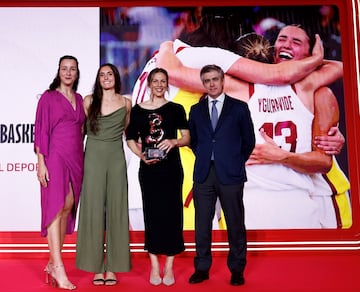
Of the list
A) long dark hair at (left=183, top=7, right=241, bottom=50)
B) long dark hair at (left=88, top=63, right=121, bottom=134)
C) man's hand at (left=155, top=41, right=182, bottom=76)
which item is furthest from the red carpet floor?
long dark hair at (left=183, top=7, right=241, bottom=50)

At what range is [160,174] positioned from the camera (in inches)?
111

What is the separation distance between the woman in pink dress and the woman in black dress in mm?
413

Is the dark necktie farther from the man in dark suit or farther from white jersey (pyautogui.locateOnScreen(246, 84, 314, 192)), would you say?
white jersey (pyautogui.locateOnScreen(246, 84, 314, 192))

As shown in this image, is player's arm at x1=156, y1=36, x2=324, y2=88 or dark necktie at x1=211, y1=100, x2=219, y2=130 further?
player's arm at x1=156, y1=36, x2=324, y2=88

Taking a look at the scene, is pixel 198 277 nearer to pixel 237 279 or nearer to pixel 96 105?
pixel 237 279

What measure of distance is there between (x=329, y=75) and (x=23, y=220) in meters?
3.01

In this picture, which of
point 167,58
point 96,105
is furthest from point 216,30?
point 96,105

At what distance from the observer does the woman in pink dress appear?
2762mm

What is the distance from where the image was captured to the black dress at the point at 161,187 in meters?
2.83

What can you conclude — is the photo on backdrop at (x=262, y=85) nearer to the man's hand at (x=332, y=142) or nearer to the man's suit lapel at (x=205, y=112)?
the man's hand at (x=332, y=142)

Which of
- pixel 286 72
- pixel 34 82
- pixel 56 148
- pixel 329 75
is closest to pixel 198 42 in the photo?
pixel 286 72

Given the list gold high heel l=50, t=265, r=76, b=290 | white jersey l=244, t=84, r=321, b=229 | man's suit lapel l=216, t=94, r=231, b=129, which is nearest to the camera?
gold high heel l=50, t=265, r=76, b=290

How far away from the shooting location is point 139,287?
2811 millimetres

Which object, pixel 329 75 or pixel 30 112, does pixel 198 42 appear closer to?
pixel 329 75
